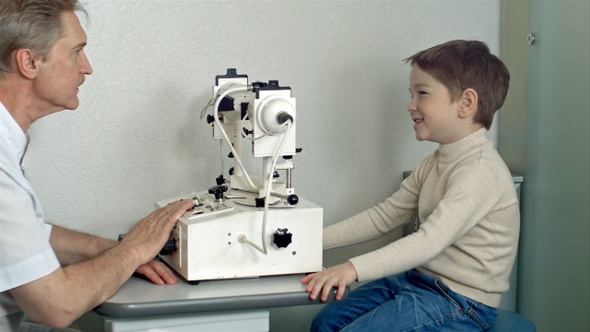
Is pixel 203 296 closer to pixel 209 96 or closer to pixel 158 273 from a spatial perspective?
pixel 158 273

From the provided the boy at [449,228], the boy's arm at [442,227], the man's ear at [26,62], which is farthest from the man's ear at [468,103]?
the man's ear at [26,62]

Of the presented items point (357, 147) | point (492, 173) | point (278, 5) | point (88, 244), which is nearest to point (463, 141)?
point (492, 173)

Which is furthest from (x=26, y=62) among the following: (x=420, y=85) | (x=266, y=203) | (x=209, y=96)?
(x=420, y=85)

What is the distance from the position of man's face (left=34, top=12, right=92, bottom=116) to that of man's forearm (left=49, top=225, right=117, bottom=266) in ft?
1.07

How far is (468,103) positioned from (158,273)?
0.87 meters

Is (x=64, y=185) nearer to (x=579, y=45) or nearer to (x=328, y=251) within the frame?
(x=328, y=251)

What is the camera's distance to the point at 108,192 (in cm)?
223

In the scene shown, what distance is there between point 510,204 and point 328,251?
0.72 metres

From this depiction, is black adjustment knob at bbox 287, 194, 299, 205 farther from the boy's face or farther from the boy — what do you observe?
the boy's face

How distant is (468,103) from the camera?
6.49 ft

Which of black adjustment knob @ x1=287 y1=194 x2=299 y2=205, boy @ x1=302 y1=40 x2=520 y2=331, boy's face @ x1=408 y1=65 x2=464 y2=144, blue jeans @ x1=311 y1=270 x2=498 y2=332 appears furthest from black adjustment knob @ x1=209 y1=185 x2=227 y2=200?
boy's face @ x1=408 y1=65 x2=464 y2=144

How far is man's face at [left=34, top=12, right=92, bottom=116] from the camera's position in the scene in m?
1.67

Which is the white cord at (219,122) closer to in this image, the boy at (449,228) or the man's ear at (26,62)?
the boy at (449,228)

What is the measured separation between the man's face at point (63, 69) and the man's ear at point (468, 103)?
91 centimetres
